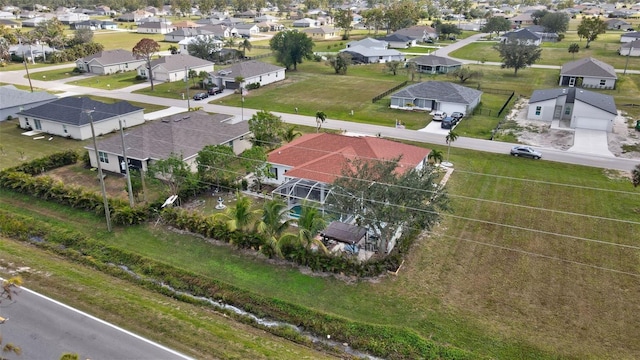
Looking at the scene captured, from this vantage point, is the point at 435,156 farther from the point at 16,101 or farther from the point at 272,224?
the point at 16,101

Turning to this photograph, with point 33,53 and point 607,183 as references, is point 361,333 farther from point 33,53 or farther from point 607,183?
point 33,53

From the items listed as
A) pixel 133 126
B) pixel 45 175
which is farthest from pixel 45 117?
pixel 45 175

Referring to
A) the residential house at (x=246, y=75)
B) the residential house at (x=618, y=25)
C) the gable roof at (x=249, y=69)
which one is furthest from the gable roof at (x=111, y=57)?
the residential house at (x=618, y=25)

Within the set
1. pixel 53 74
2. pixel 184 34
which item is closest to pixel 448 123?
pixel 53 74

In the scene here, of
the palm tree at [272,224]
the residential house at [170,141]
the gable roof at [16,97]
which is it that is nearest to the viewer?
the palm tree at [272,224]

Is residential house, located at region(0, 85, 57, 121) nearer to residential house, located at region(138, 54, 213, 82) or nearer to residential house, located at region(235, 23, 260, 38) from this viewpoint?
residential house, located at region(138, 54, 213, 82)

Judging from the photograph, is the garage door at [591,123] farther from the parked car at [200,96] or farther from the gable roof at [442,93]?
the parked car at [200,96]

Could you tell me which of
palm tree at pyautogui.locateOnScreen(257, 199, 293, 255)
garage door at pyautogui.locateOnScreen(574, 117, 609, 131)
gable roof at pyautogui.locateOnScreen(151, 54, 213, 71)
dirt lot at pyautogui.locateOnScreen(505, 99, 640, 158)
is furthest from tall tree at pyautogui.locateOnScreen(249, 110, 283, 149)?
gable roof at pyautogui.locateOnScreen(151, 54, 213, 71)
